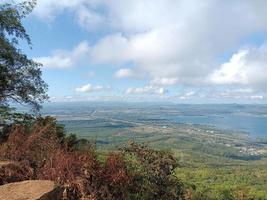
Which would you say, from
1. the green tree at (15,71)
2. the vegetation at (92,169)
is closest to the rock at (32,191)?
the vegetation at (92,169)

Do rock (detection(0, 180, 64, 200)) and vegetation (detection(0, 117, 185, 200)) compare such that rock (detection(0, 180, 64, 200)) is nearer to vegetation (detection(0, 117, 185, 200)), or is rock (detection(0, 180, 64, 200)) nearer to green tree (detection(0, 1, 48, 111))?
vegetation (detection(0, 117, 185, 200))

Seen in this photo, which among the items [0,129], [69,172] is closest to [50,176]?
[69,172]

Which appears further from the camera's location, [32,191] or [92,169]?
[92,169]

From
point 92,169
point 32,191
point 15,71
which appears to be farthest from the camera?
point 15,71

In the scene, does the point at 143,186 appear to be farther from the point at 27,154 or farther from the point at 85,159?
the point at 27,154

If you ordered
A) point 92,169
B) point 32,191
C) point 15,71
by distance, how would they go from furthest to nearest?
point 15,71
point 92,169
point 32,191

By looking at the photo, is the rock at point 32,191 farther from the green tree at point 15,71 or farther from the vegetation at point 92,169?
the green tree at point 15,71

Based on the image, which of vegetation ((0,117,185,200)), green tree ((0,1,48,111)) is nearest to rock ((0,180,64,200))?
vegetation ((0,117,185,200))

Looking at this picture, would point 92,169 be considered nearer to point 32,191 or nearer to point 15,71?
point 32,191

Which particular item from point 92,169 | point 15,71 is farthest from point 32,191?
point 15,71

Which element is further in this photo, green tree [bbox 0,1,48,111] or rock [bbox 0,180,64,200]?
green tree [bbox 0,1,48,111]
